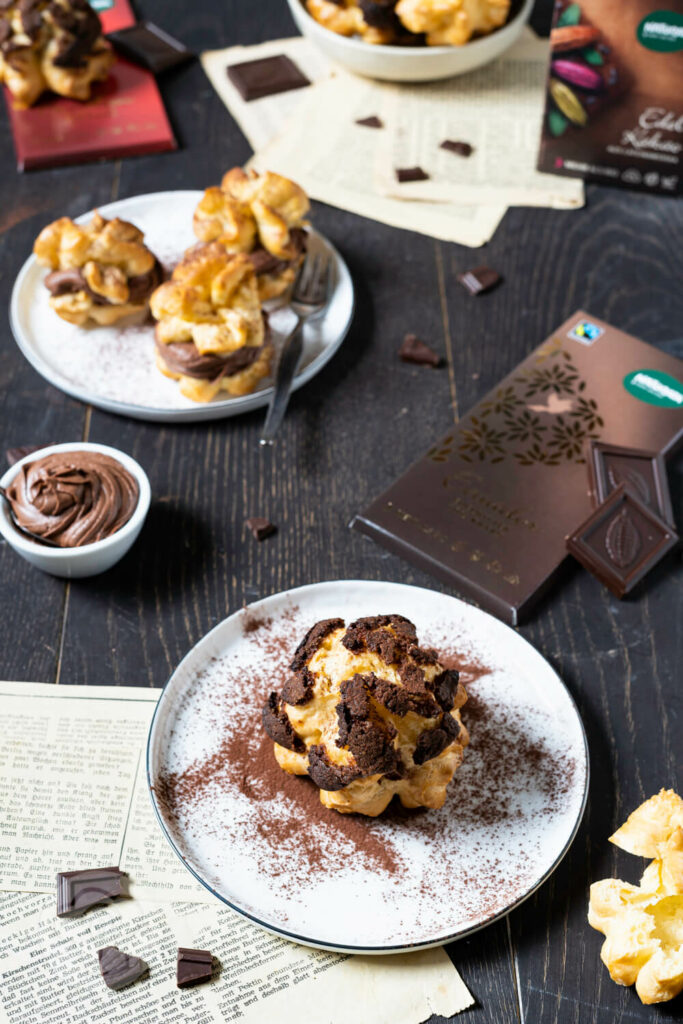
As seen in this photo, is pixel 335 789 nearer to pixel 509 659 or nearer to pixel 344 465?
pixel 509 659

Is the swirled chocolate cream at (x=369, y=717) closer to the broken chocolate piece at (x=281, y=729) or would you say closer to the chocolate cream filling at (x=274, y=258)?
the broken chocolate piece at (x=281, y=729)

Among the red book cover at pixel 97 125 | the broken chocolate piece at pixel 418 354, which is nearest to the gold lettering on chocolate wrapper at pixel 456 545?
the broken chocolate piece at pixel 418 354

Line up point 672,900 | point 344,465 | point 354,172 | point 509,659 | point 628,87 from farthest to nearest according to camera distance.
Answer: point 354,172 → point 628,87 → point 344,465 → point 509,659 → point 672,900

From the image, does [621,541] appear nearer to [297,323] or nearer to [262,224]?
[297,323]

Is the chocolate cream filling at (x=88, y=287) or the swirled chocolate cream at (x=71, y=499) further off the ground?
the chocolate cream filling at (x=88, y=287)

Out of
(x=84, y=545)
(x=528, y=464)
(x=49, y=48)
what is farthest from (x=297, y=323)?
(x=49, y=48)

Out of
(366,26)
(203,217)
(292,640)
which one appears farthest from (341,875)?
(366,26)
